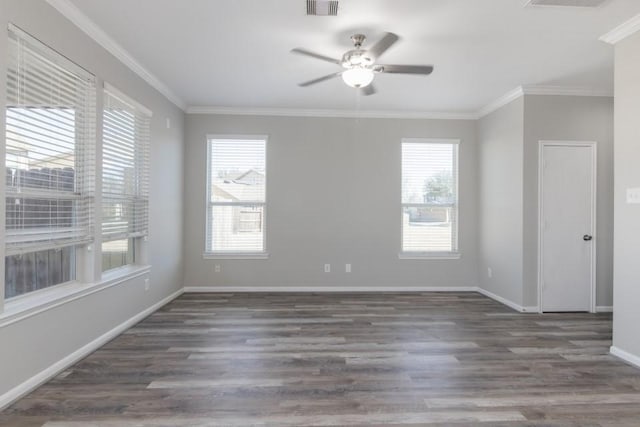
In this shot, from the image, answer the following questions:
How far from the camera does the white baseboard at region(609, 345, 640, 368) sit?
9.31 ft

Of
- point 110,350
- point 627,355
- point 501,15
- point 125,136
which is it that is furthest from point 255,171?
point 627,355

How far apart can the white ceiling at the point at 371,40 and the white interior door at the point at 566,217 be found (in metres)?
0.83

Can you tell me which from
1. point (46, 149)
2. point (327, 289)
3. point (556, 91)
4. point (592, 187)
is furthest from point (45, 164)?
point (592, 187)

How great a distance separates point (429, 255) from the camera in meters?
5.49

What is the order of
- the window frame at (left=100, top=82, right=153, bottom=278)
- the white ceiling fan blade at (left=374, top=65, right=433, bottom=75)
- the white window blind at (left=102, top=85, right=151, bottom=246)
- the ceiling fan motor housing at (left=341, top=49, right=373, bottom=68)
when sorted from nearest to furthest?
the ceiling fan motor housing at (left=341, top=49, right=373, bottom=68), the white ceiling fan blade at (left=374, top=65, right=433, bottom=75), the window frame at (left=100, top=82, right=153, bottom=278), the white window blind at (left=102, top=85, right=151, bottom=246)

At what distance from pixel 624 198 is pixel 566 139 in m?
1.67

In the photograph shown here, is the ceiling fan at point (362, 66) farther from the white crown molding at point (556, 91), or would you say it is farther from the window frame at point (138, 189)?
the white crown molding at point (556, 91)

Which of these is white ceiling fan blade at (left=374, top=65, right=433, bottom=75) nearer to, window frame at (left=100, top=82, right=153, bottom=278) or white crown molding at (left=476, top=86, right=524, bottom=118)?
white crown molding at (left=476, top=86, right=524, bottom=118)

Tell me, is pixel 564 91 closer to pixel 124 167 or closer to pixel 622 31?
pixel 622 31

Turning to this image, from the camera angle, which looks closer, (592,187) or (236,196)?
(592,187)

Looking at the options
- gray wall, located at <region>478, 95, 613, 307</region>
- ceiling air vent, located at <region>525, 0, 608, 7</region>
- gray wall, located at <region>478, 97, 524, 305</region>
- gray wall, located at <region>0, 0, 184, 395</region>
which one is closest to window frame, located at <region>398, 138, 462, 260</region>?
gray wall, located at <region>478, 97, 524, 305</region>

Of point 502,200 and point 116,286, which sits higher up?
A: point 502,200

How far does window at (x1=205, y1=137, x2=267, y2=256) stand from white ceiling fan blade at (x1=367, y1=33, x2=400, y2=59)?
9.31 feet

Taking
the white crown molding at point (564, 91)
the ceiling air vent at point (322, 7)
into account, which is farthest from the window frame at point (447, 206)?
the ceiling air vent at point (322, 7)
